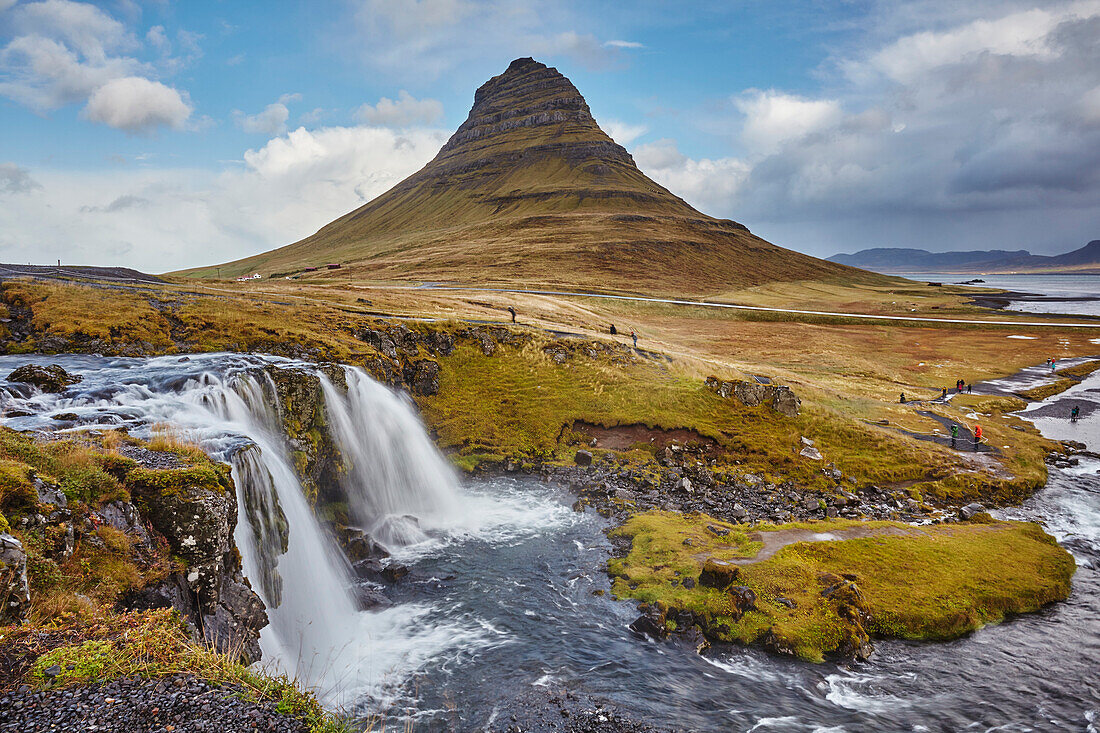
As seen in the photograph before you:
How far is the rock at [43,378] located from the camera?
70.8ft

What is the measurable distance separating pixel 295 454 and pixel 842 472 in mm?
31837

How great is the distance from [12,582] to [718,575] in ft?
65.1

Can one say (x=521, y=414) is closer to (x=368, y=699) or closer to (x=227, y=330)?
(x=227, y=330)

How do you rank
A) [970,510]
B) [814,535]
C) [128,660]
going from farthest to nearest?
1. [970,510]
2. [814,535]
3. [128,660]

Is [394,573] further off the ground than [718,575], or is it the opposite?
[718,575]

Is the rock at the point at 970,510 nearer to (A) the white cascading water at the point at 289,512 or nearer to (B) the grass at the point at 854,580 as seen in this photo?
(B) the grass at the point at 854,580

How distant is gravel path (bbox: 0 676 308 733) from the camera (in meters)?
7.16

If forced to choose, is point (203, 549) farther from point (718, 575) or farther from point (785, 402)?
point (785, 402)

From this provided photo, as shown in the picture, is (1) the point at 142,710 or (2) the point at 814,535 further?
(2) the point at 814,535

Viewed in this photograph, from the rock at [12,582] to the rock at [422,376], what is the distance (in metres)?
29.4

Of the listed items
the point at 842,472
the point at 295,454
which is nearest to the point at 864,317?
the point at 842,472

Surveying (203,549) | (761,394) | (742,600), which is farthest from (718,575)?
(761,394)

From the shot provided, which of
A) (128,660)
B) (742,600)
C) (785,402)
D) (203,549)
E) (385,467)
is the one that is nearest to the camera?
(128,660)

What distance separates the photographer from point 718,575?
20453 mm
